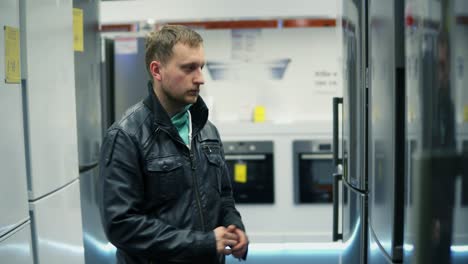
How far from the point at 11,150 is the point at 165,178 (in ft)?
2.11

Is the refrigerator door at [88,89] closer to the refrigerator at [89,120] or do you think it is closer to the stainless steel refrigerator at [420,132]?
the refrigerator at [89,120]

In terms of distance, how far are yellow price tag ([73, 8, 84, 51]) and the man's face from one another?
1.39 metres

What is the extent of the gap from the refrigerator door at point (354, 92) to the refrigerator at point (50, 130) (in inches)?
51.3

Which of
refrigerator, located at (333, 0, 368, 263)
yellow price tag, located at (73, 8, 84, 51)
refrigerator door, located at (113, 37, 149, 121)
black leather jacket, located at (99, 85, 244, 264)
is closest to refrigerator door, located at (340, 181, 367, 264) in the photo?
refrigerator, located at (333, 0, 368, 263)

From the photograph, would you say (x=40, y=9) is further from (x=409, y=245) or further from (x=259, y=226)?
(x=259, y=226)

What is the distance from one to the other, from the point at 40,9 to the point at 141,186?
1.06 metres

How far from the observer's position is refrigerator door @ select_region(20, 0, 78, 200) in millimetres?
2107

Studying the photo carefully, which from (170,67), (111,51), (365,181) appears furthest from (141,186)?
(111,51)

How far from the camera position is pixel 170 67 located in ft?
5.40

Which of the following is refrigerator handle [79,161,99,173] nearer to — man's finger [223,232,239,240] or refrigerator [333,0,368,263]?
refrigerator [333,0,368,263]

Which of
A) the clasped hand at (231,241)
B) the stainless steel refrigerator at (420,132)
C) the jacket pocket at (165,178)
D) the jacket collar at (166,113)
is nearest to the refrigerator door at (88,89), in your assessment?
the jacket collar at (166,113)

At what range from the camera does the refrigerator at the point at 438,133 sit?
40.4 inches

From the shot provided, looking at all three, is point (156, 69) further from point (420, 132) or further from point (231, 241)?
point (420, 132)

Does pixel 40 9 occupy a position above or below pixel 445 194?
above
